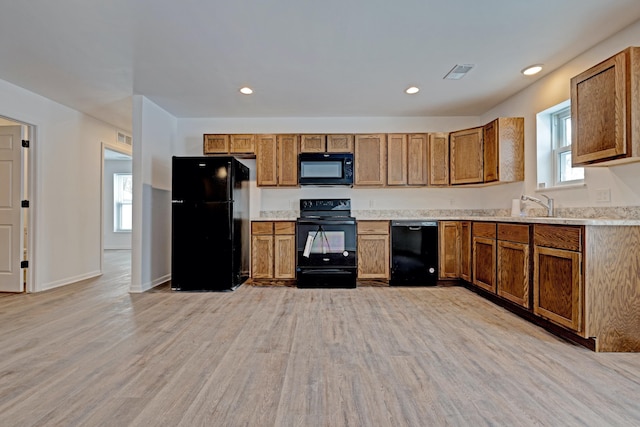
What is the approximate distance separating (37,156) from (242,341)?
146 inches

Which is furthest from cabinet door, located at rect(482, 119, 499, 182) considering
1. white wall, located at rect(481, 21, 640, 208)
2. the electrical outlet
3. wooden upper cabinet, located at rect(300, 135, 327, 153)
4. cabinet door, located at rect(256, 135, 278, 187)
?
cabinet door, located at rect(256, 135, 278, 187)

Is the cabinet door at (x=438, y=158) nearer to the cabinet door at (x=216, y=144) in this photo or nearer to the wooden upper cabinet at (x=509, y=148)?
the wooden upper cabinet at (x=509, y=148)

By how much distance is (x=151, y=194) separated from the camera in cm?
423

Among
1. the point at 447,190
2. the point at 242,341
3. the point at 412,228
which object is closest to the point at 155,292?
the point at 242,341

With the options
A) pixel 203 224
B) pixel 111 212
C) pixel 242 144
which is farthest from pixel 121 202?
pixel 203 224

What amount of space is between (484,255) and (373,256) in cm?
134

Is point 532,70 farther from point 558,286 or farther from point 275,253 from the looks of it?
point 275,253

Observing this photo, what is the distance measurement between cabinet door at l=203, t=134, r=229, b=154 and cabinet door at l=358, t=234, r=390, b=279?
2.29 metres

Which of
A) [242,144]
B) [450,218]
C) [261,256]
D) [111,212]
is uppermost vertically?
[242,144]

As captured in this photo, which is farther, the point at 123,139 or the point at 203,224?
the point at 123,139

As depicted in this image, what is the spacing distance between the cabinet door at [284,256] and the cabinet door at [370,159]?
126cm

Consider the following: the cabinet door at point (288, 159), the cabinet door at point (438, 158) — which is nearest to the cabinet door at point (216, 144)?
the cabinet door at point (288, 159)

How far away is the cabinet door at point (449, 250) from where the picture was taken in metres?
4.36

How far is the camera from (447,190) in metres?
4.93
